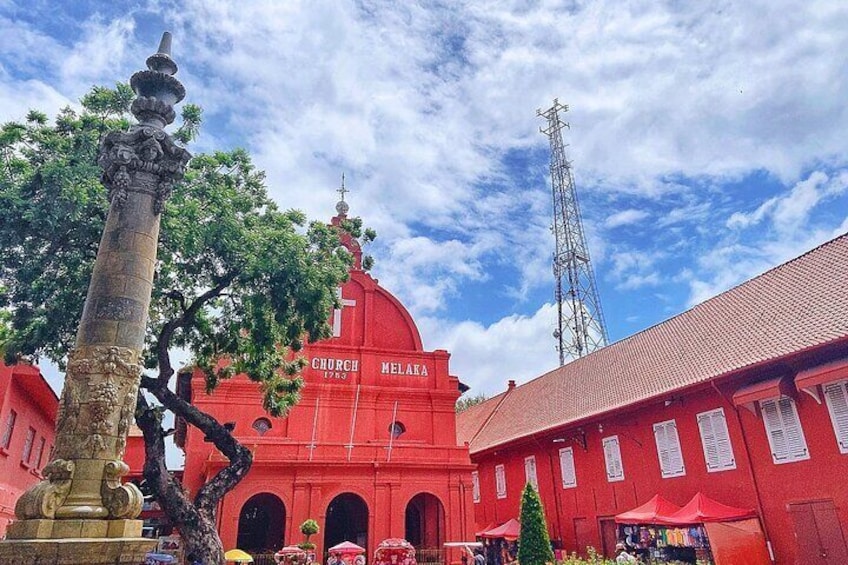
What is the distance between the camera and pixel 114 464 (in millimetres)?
6129

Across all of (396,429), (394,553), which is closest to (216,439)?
(394,553)

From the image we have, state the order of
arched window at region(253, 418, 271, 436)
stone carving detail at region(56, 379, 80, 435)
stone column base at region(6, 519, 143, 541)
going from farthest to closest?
1. arched window at region(253, 418, 271, 436)
2. stone carving detail at region(56, 379, 80, 435)
3. stone column base at region(6, 519, 143, 541)

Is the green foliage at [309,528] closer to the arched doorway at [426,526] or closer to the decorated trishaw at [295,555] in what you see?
the decorated trishaw at [295,555]

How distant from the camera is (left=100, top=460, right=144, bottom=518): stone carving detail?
5930 mm

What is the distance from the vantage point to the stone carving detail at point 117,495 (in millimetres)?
5930

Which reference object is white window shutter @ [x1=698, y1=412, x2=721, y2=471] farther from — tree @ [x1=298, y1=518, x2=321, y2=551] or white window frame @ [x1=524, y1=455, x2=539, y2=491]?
tree @ [x1=298, y1=518, x2=321, y2=551]

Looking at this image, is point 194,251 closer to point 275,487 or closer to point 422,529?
point 275,487

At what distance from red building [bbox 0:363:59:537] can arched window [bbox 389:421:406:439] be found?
10.5 metres

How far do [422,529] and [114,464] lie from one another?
56.8ft

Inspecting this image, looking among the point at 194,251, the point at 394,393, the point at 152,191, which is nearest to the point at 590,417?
the point at 394,393

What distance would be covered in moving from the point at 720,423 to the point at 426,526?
36.6 feet

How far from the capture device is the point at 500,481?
2388 centimetres

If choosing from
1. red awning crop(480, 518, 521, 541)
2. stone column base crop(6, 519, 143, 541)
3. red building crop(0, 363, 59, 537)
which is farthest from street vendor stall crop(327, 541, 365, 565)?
stone column base crop(6, 519, 143, 541)

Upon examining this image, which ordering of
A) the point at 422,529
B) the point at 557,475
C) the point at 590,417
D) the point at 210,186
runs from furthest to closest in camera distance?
the point at 422,529, the point at 557,475, the point at 590,417, the point at 210,186
